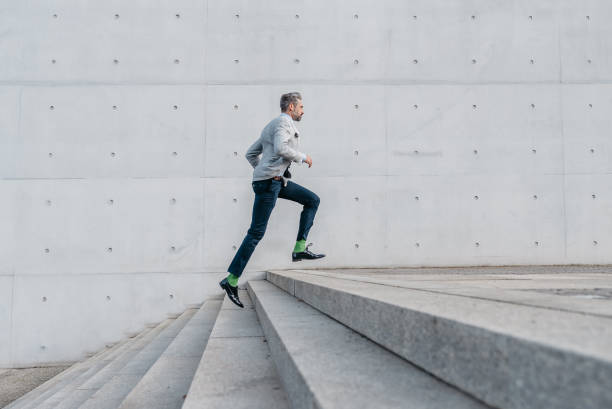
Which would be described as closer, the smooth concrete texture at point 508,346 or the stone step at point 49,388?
the smooth concrete texture at point 508,346

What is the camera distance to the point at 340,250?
4.95 m

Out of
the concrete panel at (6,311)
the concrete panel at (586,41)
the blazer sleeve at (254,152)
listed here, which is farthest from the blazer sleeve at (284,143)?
the concrete panel at (586,41)

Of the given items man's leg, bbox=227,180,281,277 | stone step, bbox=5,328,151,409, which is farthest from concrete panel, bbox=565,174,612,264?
stone step, bbox=5,328,151,409

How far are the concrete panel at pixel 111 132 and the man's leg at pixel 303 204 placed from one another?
6.26 ft

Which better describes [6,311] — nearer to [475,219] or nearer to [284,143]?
[284,143]

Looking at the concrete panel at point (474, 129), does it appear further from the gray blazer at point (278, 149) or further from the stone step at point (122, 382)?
the stone step at point (122, 382)

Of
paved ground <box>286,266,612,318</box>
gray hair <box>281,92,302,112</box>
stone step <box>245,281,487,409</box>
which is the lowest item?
stone step <box>245,281,487,409</box>

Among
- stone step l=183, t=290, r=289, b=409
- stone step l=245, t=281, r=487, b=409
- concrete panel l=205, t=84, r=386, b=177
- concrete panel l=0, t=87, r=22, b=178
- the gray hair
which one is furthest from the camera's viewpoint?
concrete panel l=205, t=84, r=386, b=177

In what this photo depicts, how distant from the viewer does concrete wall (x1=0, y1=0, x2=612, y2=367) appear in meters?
4.88

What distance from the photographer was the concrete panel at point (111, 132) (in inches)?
195

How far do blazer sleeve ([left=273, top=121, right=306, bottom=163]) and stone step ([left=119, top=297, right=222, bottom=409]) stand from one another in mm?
1336

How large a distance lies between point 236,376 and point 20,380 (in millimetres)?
4003

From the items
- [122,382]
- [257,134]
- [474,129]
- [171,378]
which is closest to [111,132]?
[257,134]

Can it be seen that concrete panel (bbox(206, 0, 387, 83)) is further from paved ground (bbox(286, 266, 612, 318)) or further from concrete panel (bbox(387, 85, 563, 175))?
paved ground (bbox(286, 266, 612, 318))
